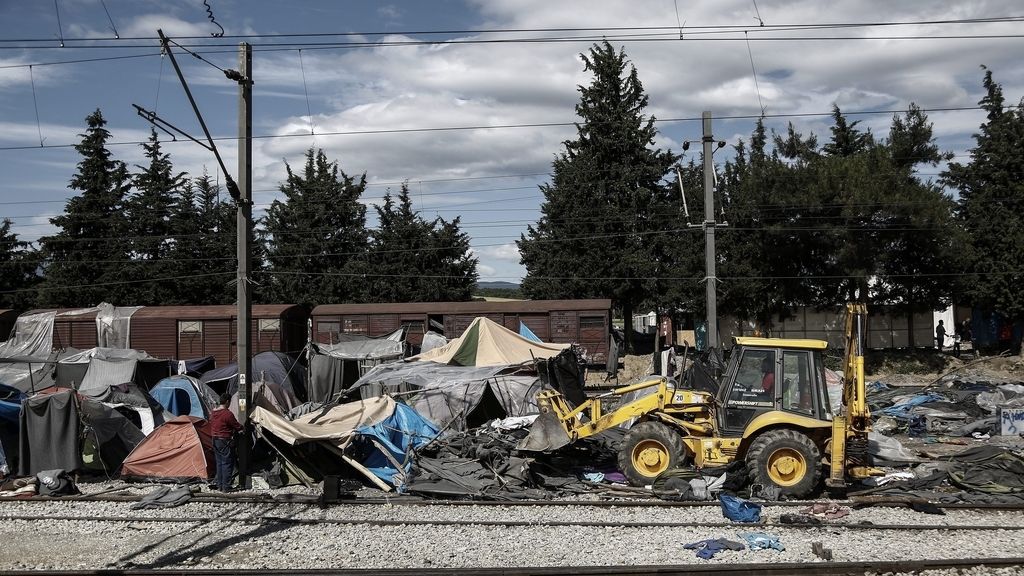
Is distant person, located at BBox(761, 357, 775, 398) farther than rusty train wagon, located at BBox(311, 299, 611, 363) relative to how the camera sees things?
No

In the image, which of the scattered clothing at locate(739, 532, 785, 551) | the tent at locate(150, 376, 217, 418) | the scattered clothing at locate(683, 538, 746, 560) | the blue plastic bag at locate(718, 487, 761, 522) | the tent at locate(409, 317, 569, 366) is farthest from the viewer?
the tent at locate(409, 317, 569, 366)

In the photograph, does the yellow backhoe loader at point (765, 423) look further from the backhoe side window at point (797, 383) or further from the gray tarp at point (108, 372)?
the gray tarp at point (108, 372)

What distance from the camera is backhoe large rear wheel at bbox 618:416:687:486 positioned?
1183 centimetres

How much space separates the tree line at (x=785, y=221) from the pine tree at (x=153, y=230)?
21.6m

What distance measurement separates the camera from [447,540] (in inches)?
378

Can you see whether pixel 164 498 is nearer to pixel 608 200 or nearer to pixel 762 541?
pixel 762 541

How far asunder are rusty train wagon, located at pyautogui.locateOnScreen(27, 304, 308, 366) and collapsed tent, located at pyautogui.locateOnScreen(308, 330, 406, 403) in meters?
8.46

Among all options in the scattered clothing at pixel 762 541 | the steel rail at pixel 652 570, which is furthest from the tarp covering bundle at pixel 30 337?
the scattered clothing at pixel 762 541

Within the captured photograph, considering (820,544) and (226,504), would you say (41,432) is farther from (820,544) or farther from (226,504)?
(820,544)

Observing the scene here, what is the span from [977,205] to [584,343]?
2005 centimetres

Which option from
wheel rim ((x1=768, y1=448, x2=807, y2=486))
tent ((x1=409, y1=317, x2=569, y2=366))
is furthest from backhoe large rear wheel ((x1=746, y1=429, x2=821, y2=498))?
tent ((x1=409, y1=317, x2=569, y2=366))

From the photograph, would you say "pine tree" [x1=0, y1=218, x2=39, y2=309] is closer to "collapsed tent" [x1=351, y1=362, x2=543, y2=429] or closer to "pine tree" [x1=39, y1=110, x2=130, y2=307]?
"pine tree" [x1=39, y1=110, x2=130, y2=307]

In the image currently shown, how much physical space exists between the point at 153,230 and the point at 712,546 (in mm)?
45512

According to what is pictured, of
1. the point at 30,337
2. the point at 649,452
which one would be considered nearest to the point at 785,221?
the point at 649,452
